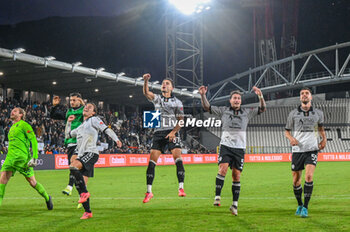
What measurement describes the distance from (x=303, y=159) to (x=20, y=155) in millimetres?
5402

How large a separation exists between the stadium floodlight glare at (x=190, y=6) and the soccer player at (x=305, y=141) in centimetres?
3864

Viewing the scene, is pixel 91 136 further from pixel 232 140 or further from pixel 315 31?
pixel 315 31

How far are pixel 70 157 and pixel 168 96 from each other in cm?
301

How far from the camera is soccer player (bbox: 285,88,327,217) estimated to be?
7.79 metres

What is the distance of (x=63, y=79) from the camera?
39531mm

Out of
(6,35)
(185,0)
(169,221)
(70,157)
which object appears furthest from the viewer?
(6,35)

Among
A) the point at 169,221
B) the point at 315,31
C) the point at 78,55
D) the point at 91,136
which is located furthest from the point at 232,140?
the point at 78,55

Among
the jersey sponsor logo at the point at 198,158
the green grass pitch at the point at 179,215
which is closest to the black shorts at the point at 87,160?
the green grass pitch at the point at 179,215

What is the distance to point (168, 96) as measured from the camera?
9.47 metres

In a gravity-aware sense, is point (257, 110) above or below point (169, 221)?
above

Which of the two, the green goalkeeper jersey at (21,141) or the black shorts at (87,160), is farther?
the green goalkeeper jersey at (21,141)

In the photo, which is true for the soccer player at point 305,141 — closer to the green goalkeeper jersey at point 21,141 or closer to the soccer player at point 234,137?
the soccer player at point 234,137

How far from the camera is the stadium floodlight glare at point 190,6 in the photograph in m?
45.1

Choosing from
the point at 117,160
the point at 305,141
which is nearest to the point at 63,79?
the point at 117,160
